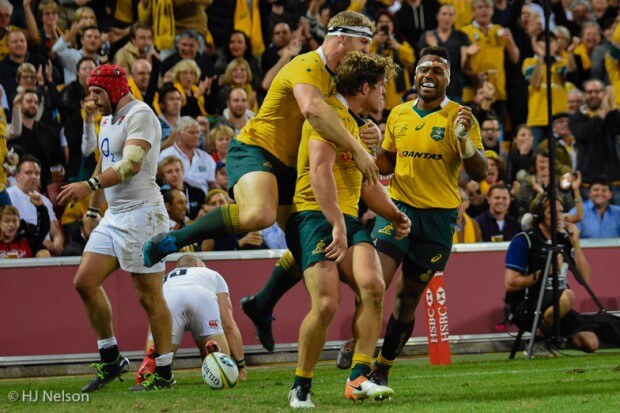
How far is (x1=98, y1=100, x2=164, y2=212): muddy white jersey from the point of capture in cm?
1006

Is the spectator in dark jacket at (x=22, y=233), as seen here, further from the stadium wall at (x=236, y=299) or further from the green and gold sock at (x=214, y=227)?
the green and gold sock at (x=214, y=227)

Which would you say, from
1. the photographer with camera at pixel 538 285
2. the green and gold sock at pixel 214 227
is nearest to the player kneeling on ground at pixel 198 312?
the green and gold sock at pixel 214 227

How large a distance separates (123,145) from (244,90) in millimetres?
6899

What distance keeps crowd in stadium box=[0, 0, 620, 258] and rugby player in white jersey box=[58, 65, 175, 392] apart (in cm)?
349

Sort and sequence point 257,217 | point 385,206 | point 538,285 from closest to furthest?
point 257,217 < point 385,206 < point 538,285

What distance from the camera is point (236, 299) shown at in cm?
1405

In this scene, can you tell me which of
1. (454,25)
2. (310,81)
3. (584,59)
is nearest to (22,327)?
(310,81)

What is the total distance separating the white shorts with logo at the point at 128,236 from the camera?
1009cm

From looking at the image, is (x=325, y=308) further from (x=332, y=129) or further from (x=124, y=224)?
(x=124, y=224)

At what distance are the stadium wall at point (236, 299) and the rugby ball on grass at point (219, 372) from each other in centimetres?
386

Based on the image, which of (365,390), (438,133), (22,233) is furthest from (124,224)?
(22,233)

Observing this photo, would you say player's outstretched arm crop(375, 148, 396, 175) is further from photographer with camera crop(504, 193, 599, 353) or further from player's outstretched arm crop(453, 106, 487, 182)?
photographer with camera crop(504, 193, 599, 353)

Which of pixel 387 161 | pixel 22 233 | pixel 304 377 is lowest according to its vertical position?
pixel 22 233

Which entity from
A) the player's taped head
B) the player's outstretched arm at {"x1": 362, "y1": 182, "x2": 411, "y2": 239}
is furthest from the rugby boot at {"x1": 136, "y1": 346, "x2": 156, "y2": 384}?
the player's outstretched arm at {"x1": 362, "y1": 182, "x2": 411, "y2": 239}
